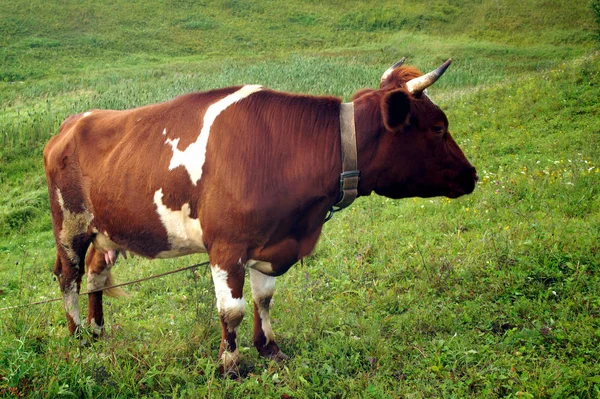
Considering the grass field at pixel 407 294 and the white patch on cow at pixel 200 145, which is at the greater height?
the white patch on cow at pixel 200 145

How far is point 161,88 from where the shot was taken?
2078 centimetres

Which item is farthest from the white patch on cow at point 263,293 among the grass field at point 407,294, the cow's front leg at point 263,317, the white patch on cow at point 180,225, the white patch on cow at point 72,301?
the white patch on cow at point 72,301

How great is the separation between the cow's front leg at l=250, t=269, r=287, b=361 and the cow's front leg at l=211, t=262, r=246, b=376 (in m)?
0.32

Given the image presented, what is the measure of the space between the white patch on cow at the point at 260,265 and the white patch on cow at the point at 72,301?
6.65ft

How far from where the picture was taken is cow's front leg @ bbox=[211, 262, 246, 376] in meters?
4.21

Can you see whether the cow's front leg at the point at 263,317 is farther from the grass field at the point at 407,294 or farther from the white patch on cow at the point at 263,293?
the grass field at the point at 407,294

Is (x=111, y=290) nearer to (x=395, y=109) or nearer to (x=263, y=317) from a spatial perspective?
(x=263, y=317)

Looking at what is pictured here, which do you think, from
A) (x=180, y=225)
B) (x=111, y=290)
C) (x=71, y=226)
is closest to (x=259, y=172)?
(x=180, y=225)

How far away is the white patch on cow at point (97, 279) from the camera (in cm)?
560

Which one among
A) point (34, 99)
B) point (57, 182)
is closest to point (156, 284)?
point (57, 182)

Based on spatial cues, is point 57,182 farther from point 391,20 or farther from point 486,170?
point 391,20

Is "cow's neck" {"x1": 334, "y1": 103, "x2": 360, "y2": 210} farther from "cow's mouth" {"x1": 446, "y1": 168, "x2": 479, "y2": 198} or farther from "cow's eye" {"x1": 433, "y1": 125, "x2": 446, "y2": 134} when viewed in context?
"cow's mouth" {"x1": 446, "y1": 168, "x2": 479, "y2": 198}

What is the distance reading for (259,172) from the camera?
163 inches

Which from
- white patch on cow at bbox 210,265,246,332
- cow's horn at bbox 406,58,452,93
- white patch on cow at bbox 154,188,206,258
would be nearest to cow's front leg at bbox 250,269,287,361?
white patch on cow at bbox 210,265,246,332
